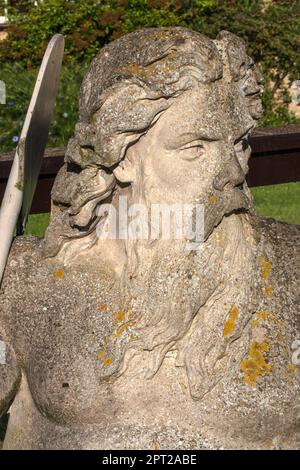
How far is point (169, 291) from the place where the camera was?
3166 mm

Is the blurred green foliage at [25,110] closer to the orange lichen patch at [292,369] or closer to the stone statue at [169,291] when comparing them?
the stone statue at [169,291]

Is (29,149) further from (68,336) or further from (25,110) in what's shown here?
(25,110)

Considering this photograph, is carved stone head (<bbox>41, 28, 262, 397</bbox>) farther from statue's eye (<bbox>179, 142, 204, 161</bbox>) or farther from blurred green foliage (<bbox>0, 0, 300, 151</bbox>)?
blurred green foliage (<bbox>0, 0, 300, 151</bbox>)

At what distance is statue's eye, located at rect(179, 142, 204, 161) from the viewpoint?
315 centimetres

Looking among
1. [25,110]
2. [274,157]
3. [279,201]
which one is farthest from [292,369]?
[25,110]

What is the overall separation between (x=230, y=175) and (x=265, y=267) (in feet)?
0.95

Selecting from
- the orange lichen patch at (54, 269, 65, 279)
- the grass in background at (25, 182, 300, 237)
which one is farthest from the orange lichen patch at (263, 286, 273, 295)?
the grass in background at (25, 182, 300, 237)

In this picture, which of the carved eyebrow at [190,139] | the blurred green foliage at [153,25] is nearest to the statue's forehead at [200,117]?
the carved eyebrow at [190,139]

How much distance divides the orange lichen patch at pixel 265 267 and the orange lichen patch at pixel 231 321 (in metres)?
0.13

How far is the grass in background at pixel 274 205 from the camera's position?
10.0 meters

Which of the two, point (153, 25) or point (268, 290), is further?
point (153, 25)

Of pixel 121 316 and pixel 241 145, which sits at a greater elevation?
pixel 241 145

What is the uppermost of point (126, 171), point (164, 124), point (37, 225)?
point (37, 225)

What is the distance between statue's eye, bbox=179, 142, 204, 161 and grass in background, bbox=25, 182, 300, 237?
6390 mm
